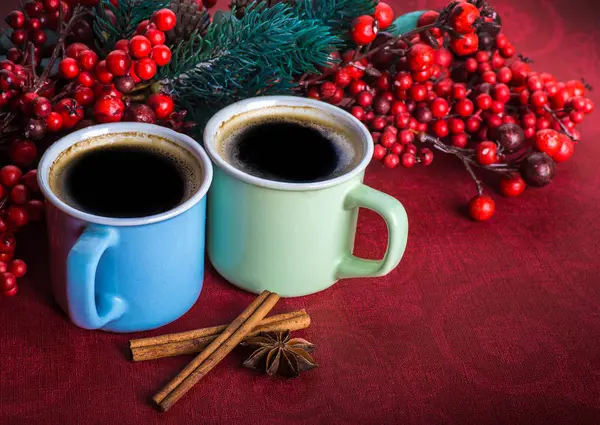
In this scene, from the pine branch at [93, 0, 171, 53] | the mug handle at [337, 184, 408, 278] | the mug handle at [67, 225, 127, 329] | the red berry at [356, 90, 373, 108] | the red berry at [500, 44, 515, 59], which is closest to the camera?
the mug handle at [67, 225, 127, 329]

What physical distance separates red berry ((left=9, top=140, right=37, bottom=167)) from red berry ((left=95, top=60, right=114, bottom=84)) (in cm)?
11

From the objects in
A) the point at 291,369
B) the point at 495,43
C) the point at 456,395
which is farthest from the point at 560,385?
the point at 495,43

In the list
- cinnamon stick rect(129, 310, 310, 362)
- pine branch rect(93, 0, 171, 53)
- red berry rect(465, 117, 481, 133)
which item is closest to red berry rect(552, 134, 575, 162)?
red berry rect(465, 117, 481, 133)

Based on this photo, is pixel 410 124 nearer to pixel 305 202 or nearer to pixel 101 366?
pixel 305 202

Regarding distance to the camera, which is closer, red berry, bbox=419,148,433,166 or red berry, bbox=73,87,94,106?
red berry, bbox=73,87,94,106

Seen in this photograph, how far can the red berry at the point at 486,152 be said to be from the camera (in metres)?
1.08

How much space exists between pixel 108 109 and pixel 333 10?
1.01 ft

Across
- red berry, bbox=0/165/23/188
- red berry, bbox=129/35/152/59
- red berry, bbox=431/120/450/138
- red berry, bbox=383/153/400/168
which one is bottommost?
red berry, bbox=383/153/400/168

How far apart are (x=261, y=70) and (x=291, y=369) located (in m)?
0.37

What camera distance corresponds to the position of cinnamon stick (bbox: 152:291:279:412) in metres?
0.78

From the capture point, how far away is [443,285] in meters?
0.96

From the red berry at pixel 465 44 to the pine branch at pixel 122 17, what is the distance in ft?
1.23

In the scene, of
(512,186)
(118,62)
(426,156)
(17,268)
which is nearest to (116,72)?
(118,62)

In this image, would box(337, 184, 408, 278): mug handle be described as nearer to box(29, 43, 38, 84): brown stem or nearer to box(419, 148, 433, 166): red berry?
box(419, 148, 433, 166): red berry
